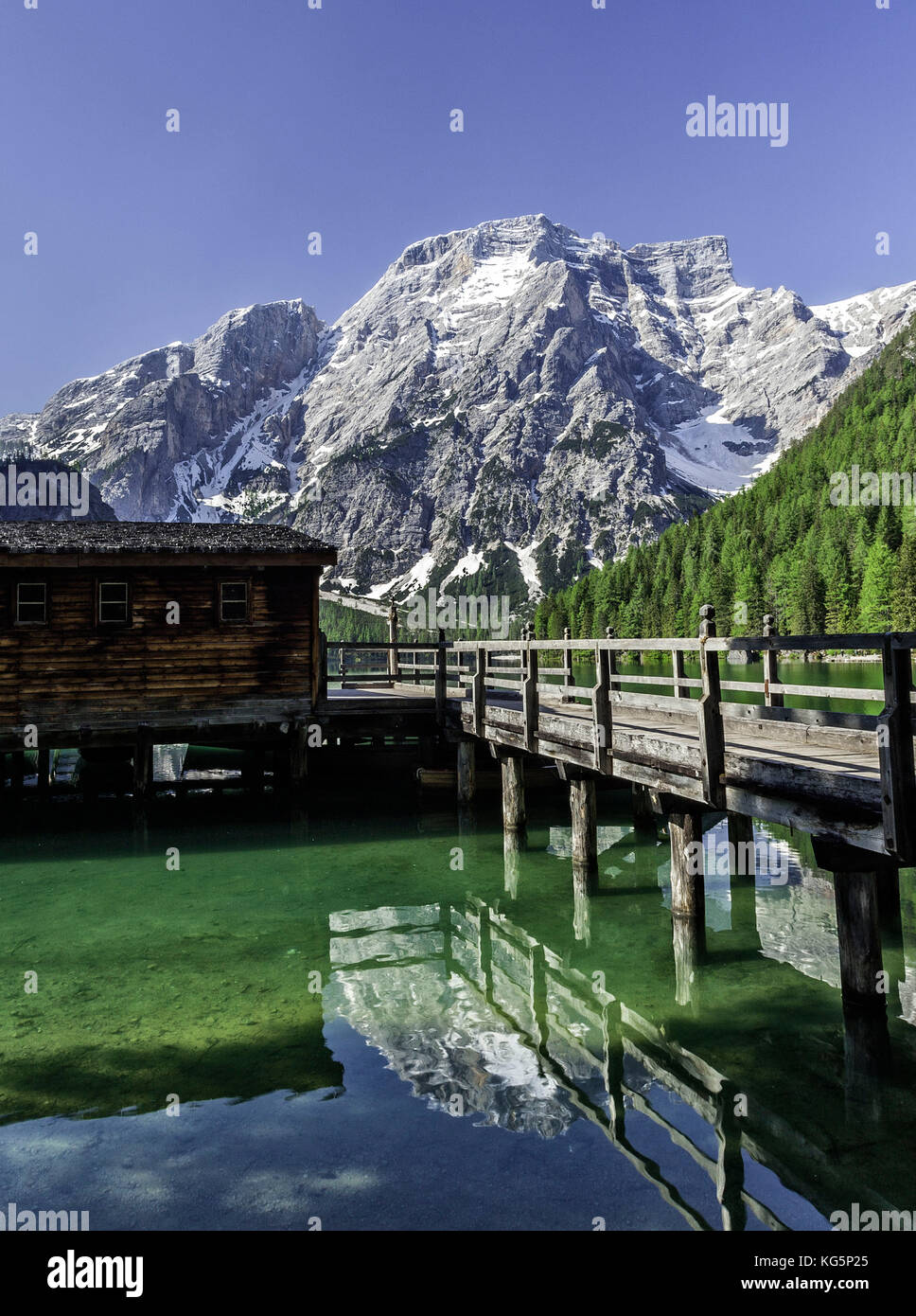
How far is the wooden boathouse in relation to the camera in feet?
63.2

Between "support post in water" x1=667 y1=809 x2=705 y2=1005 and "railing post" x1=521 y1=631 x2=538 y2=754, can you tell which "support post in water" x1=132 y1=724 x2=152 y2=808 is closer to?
"railing post" x1=521 y1=631 x2=538 y2=754

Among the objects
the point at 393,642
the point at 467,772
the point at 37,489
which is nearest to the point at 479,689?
the point at 467,772

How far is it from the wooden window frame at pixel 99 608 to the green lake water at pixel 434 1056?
7.23m

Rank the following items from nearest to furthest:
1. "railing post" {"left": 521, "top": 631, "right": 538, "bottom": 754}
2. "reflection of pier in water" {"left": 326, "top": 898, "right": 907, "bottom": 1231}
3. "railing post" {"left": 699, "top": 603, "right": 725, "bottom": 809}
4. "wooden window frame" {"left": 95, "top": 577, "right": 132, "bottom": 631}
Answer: "reflection of pier in water" {"left": 326, "top": 898, "right": 907, "bottom": 1231}, "railing post" {"left": 699, "top": 603, "right": 725, "bottom": 809}, "railing post" {"left": 521, "top": 631, "right": 538, "bottom": 754}, "wooden window frame" {"left": 95, "top": 577, "right": 132, "bottom": 631}

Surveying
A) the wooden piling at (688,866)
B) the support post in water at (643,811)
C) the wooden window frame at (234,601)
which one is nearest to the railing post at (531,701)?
the wooden piling at (688,866)

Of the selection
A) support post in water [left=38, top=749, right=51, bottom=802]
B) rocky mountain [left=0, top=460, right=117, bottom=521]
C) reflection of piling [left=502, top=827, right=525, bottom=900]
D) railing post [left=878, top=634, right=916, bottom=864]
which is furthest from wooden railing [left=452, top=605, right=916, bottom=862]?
rocky mountain [left=0, top=460, right=117, bottom=521]

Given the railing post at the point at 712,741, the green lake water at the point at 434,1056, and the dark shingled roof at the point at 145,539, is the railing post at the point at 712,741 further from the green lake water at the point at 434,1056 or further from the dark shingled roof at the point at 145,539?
the dark shingled roof at the point at 145,539

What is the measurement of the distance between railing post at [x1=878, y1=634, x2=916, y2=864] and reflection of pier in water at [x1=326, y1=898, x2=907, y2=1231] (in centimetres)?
228

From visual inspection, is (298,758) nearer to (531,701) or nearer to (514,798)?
(514,798)

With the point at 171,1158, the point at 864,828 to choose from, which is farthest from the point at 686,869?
the point at 171,1158

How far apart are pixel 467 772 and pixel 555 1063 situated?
11.7 m

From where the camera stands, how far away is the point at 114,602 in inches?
783

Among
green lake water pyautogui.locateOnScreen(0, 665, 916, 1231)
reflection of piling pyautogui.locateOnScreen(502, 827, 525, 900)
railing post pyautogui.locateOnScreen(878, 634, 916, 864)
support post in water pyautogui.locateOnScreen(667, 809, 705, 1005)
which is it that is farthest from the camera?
reflection of piling pyautogui.locateOnScreen(502, 827, 525, 900)
